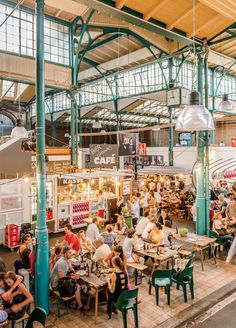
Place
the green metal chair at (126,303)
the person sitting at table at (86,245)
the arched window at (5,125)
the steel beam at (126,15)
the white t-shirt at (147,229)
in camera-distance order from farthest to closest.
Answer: the arched window at (5,125)
the white t-shirt at (147,229)
the person sitting at table at (86,245)
the steel beam at (126,15)
the green metal chair at (126,303)

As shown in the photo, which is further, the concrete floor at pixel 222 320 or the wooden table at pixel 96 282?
the wooden table at pixel 96 282

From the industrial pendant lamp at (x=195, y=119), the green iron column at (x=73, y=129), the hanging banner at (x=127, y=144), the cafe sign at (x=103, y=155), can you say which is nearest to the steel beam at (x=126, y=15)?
the industrial pendant lamp at (x=195, y=119)

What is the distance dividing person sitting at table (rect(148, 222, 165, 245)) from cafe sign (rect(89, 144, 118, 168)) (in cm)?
300

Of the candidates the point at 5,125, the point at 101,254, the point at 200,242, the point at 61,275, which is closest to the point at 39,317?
the point at 61,275

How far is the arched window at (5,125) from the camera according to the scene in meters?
23.4

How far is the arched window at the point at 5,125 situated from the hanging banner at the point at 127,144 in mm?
16100

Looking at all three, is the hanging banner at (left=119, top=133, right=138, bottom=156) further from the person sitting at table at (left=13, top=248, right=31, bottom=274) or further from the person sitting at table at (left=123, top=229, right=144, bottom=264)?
the person sitting at table at (left=13, top=248, right=31, bottom=274)

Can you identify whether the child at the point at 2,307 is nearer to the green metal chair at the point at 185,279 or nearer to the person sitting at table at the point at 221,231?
the green metal chair at the point at 185,279

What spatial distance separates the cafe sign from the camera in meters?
9.66

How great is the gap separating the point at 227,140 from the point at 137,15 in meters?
22.7

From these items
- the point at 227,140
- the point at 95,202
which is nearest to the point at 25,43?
the point at 95,202

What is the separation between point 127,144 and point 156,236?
12.6 ft

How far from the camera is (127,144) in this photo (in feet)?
34.1

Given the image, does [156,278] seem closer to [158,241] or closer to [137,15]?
[158,241]
